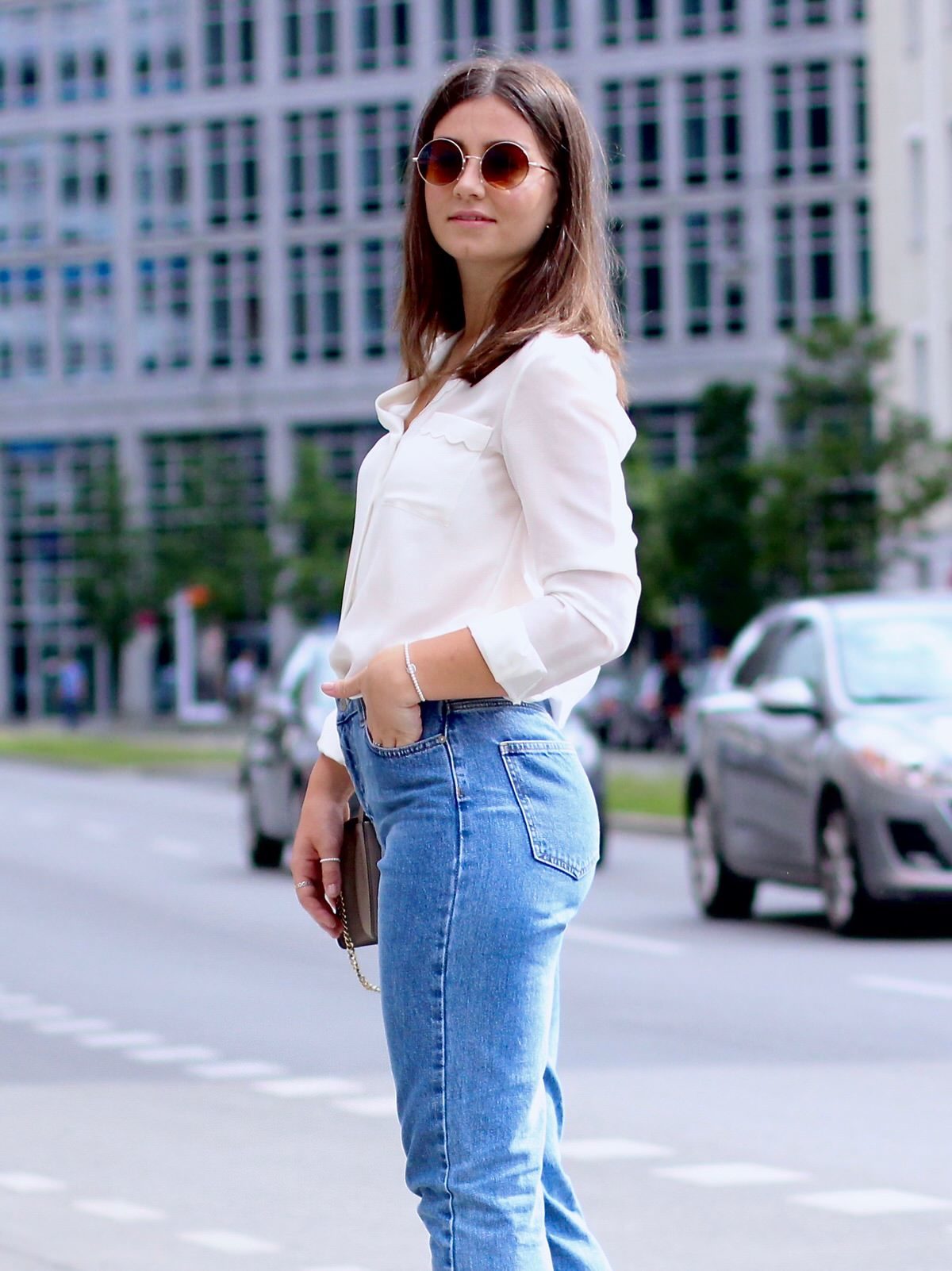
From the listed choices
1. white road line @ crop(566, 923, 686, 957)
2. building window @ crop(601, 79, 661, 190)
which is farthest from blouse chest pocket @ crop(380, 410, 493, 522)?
building window @ crop(601, 79, 661, 190)

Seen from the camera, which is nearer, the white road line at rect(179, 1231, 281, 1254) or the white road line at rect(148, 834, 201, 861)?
the white road line at rect(179, 1231, 281, 1254)

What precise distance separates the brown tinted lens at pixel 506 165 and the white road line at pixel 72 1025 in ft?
24.0

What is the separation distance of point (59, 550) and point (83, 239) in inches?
344

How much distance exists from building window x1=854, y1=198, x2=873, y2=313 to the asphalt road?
57031 millimetres

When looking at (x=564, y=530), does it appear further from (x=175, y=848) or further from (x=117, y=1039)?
(x=175, y=848)

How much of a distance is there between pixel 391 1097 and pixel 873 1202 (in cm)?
211

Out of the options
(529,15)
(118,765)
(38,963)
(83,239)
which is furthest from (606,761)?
(83,239)

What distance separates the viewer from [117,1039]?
395 inches

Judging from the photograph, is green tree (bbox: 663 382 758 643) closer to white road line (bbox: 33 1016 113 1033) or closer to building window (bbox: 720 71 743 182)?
building window (bbox: 720 71 743 182)

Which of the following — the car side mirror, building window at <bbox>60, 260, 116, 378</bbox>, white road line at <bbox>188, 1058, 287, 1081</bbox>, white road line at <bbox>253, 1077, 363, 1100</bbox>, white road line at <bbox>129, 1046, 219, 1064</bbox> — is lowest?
white road line at <bbox>129, 1046, 219, 1064</bbox>

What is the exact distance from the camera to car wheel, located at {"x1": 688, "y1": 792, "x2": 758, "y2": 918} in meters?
15.1

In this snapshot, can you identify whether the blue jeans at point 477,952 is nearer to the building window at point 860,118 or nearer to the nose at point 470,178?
the nose at point 470,178

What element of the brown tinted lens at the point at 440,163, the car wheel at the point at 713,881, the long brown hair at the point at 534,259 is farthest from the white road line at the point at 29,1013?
the brown tinted lens at the point at 440,163

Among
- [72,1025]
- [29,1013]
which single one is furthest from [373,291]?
[72,1025]
